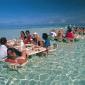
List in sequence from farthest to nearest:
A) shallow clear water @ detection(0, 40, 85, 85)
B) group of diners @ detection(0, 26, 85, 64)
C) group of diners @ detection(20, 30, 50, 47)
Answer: group of diners @ detection(20, 30, 50, 47)
group of diners @ detection(0, 26, 85, 64)
shallow clear water @ detection(0, 40, 85, 85)

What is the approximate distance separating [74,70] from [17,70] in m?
2.20

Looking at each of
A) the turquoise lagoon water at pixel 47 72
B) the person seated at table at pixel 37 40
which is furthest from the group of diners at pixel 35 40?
the turquoise lagoon water at pixel 47 72

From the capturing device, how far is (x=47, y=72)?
411 inches

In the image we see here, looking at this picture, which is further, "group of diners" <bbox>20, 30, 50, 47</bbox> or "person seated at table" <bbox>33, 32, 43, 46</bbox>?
"person seated at table" <bbox>33, 32, 43, 46</bbox>

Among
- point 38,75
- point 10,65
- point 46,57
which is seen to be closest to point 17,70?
point 10,65

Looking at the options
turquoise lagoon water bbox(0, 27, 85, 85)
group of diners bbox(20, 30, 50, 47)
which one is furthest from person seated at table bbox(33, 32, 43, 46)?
turquoise lagoon water bbox(0, 27, 85, 85)

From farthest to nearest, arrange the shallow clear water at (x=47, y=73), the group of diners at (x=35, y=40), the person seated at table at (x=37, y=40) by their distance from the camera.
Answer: the person seated at table at (x=37, y=40), the group of diners at (x=35, y=40), the shallow clear water at (x=47, y=73)

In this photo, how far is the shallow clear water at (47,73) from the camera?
30.0ft

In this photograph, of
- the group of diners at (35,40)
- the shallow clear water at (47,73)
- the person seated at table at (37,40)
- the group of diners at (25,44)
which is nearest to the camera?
the shallow clear water at (47,73)

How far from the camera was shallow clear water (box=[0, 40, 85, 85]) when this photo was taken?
916cm

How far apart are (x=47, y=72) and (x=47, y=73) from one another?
17 cm

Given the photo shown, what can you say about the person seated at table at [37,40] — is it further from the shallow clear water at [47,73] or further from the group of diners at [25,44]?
the shallow clear water at [47,73]

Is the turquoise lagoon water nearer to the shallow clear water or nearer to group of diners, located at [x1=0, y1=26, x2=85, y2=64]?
the shallow clear water

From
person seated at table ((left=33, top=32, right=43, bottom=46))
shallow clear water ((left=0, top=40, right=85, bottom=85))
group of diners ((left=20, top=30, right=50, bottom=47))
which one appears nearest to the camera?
shallow clear water ((left=0, top=40, right=85, bottom=85))
